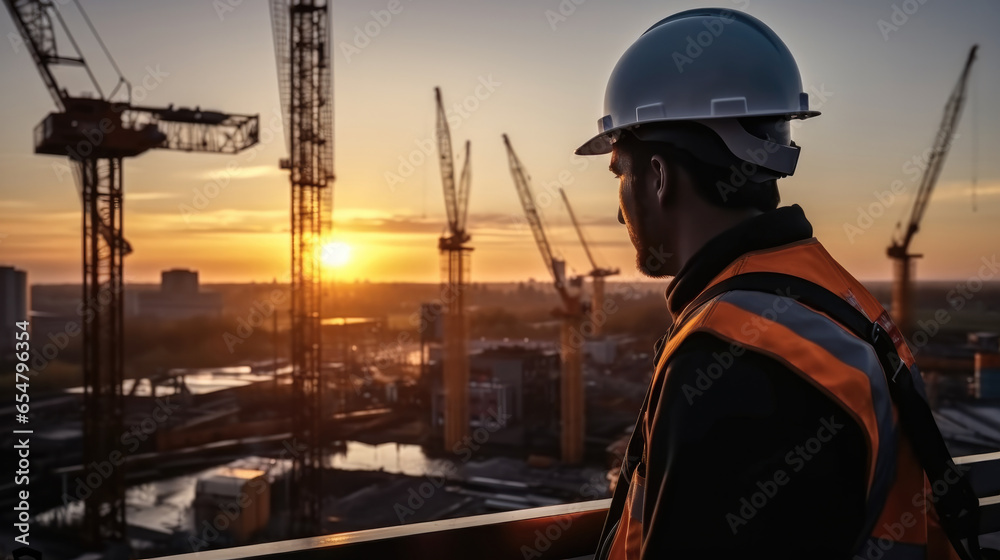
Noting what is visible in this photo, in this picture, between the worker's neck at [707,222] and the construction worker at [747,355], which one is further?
the worker's neck at [707,222]

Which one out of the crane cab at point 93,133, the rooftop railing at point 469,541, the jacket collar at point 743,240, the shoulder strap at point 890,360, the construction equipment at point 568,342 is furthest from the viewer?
the construction equipment at point 568,342

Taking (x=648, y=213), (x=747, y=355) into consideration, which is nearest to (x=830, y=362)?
(x=747, y=355)

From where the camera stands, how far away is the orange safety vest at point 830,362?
104 cm

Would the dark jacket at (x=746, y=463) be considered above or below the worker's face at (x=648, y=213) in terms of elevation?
below

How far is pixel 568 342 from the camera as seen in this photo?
160 feet

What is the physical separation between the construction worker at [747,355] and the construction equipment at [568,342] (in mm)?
42644

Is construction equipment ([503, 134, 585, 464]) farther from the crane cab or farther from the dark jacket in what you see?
the dark jacket

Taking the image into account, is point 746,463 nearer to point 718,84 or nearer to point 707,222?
point 707,222

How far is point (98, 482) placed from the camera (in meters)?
28.4

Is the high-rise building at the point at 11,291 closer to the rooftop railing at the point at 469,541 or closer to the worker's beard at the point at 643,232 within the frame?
the rooftop railing at the point at 469,541

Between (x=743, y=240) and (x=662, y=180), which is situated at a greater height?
(x=662, y=180)

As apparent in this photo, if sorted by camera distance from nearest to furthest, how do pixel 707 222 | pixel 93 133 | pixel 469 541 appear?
pixel 707 222 < pixel 469 541 < pixel 93 133

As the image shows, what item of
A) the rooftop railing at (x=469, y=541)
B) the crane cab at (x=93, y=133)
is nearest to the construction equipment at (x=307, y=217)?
the crane cab at (x=93, y=133)

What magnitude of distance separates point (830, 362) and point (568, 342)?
48.1 m
